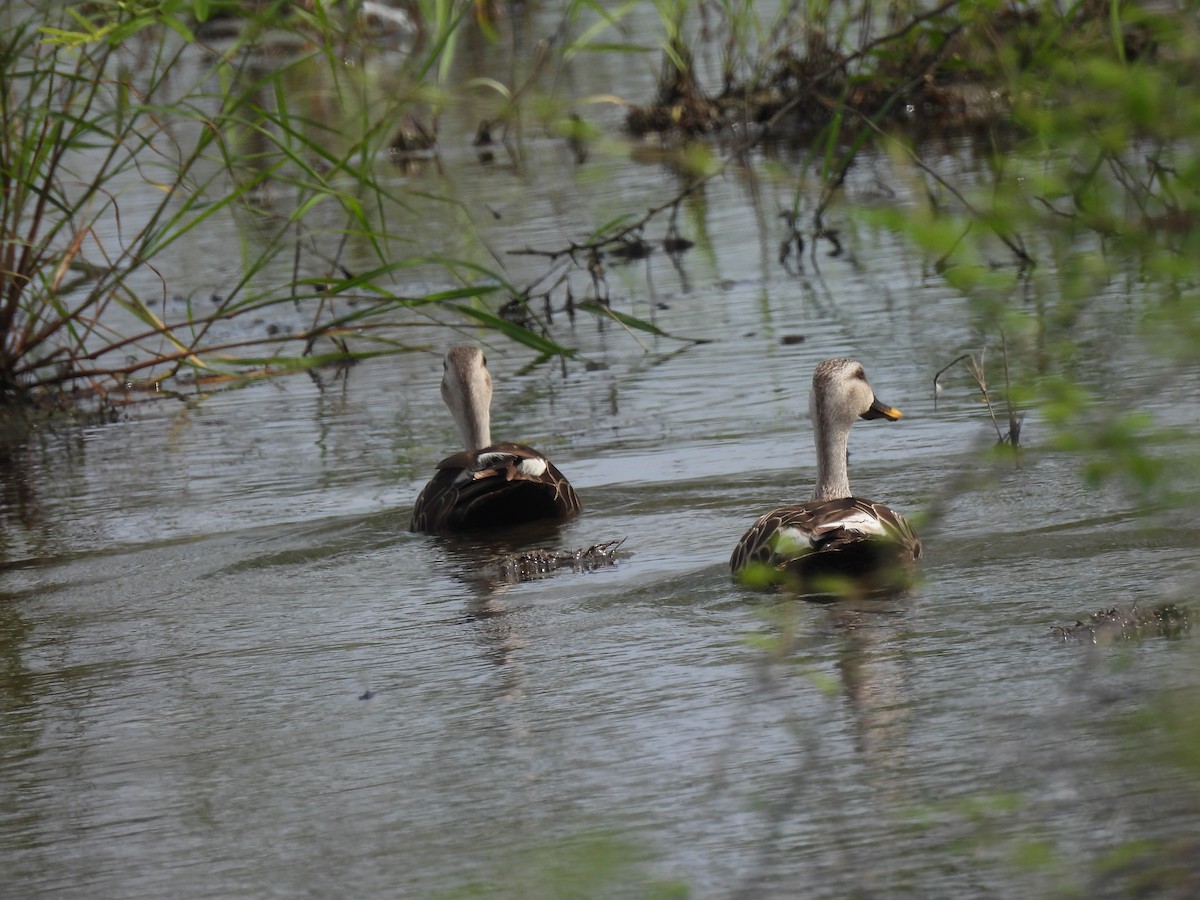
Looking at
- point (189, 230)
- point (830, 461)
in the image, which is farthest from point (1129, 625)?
point (189, 230)

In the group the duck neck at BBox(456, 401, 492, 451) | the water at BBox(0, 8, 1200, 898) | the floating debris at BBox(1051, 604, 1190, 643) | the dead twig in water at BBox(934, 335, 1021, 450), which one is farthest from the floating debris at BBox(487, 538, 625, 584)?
the floating debris at BBox(1051, 604, 1190, 643)

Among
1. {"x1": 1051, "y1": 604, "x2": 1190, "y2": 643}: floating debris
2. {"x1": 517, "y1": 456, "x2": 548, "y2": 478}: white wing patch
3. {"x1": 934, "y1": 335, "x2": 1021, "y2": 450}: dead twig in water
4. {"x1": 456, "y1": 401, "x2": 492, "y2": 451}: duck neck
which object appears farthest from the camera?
{"x1": 456, "y1": 401, "x2": 492, "y2": 451}: duck neck

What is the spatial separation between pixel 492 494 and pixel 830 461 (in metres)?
1.41

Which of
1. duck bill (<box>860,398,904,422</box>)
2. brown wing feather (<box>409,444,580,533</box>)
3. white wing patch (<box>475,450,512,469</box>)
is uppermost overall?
duck bill (<box>860,398,904,422</box>)

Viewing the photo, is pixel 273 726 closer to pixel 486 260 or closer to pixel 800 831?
pixel 800 831

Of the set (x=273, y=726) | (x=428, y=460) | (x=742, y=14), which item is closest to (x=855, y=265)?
(x=742, y=14)

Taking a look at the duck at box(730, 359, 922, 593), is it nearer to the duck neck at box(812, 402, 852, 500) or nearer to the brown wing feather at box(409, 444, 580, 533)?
the duck neck at box(812, 402, 852, 500)

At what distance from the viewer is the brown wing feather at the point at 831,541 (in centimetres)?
572

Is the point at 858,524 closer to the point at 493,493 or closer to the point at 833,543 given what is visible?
the point at 833,543

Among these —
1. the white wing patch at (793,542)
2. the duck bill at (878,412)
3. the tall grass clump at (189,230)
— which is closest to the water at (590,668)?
A: the white wing patch at (793,542)

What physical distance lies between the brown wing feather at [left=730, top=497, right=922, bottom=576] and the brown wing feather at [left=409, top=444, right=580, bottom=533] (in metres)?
1.49

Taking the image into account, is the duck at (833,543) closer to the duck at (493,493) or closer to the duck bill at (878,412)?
the duck bill at (878,412)

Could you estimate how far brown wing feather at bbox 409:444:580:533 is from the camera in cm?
733

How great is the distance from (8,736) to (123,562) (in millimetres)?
2142
